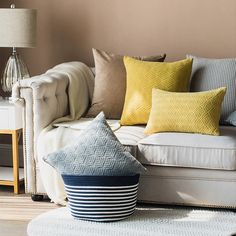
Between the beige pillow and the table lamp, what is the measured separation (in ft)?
1.62

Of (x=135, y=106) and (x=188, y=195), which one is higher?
(x=135, y=106)

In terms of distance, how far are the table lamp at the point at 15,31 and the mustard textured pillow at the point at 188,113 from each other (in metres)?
1.04

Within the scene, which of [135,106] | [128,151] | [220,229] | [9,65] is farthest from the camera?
[9,65]

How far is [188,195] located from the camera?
3533 mm

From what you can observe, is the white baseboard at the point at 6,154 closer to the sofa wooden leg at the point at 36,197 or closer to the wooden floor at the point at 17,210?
the wooden floor at the point at 17,210

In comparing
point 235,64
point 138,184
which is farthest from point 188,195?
point 235,64

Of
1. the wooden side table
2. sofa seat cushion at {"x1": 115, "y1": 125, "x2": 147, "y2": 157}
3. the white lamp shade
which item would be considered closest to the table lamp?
the white lamp shade

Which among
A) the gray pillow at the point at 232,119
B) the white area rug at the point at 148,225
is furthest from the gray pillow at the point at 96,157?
the gray pillow at the point at 232,119

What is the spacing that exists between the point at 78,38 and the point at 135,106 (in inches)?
35.9

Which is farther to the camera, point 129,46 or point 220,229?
point 129,46

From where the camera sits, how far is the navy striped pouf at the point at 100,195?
3271 millimetres

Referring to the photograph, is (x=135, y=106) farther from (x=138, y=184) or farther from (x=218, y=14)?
(x=218, y=14)

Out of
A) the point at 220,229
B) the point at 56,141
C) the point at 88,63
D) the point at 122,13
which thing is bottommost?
the point at 220,229

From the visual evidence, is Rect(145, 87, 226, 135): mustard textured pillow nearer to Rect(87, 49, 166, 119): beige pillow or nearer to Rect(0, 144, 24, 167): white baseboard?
Rect(87, 49, 166, 119): beige pillow
